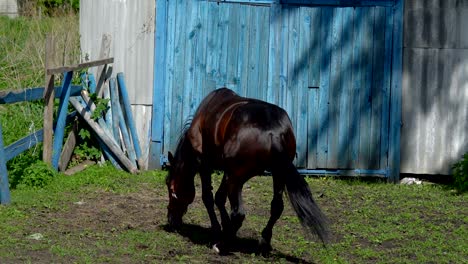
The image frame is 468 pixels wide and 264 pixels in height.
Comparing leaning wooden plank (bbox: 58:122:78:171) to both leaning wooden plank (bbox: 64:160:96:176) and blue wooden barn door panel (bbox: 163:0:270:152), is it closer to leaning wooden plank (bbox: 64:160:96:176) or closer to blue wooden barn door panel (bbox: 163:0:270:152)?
leaning wooden plank (bbox: 64:160:96:176)

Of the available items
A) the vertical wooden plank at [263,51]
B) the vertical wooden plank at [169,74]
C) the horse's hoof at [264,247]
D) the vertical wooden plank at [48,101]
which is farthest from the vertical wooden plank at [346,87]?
the horse's hoof at [264,247]

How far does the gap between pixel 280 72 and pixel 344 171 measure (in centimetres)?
170

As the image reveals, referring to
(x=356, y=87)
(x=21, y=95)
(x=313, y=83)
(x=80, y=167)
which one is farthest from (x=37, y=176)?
(x=356, y=87)

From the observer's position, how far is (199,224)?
9414 mm

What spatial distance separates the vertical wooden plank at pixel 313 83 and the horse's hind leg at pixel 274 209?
4.44 metres

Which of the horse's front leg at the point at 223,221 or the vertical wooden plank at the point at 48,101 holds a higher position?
the vertical wooden plank at the point at 48,101

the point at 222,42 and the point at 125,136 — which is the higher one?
the point at 222,42

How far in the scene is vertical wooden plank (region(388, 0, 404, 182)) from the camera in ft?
40.1

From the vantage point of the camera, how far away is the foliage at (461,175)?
38.2 ft

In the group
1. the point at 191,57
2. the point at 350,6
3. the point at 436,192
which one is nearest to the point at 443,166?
the point at 436,192

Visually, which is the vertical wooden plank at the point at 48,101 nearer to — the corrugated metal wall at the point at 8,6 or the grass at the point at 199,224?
the grass at the point at 199,224

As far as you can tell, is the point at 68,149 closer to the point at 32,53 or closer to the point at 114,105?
the point at 114,105

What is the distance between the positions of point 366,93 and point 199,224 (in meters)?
4.02

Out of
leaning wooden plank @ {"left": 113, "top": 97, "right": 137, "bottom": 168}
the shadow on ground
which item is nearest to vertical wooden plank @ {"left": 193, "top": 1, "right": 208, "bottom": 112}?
leaning wooden plank @ {"left": 113, "top": 97, "right": 137, "bottom": 168}
